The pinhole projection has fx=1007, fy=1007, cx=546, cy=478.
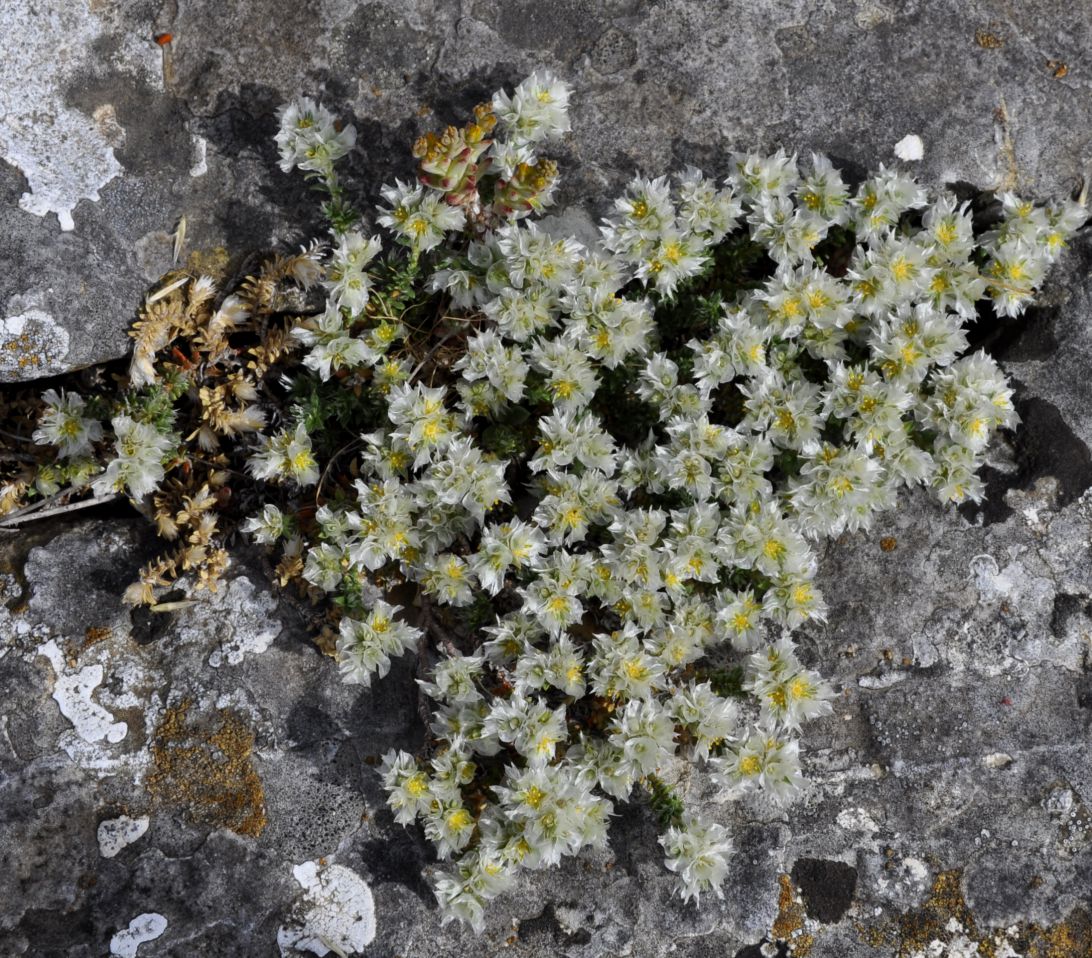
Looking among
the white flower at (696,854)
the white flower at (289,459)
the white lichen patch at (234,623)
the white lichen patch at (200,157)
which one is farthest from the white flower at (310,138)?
the white flower at (696,854)

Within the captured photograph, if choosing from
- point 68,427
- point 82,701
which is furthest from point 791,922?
point 68,427

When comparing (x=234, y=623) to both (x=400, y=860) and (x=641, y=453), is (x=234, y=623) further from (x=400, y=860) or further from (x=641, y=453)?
(x=641, y=453)

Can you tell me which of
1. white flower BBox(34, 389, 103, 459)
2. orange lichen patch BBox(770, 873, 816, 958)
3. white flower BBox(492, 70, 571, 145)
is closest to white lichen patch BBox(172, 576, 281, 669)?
white flower BBox(34, 389, 103, 459)

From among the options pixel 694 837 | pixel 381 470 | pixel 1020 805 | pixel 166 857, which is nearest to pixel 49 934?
pixel 166 857

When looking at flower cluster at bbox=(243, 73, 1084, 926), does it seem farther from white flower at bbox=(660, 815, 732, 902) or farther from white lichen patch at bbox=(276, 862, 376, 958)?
white lichen patch at bbox=(276, 862, 376, 958)

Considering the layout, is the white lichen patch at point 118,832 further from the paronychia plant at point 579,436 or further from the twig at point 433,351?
the twig at point 433,351

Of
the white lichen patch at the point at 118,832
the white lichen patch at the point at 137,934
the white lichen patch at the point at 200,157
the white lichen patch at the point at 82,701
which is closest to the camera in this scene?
the white lichen patch at the point at 137,934

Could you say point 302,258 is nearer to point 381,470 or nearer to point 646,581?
point 381,470
